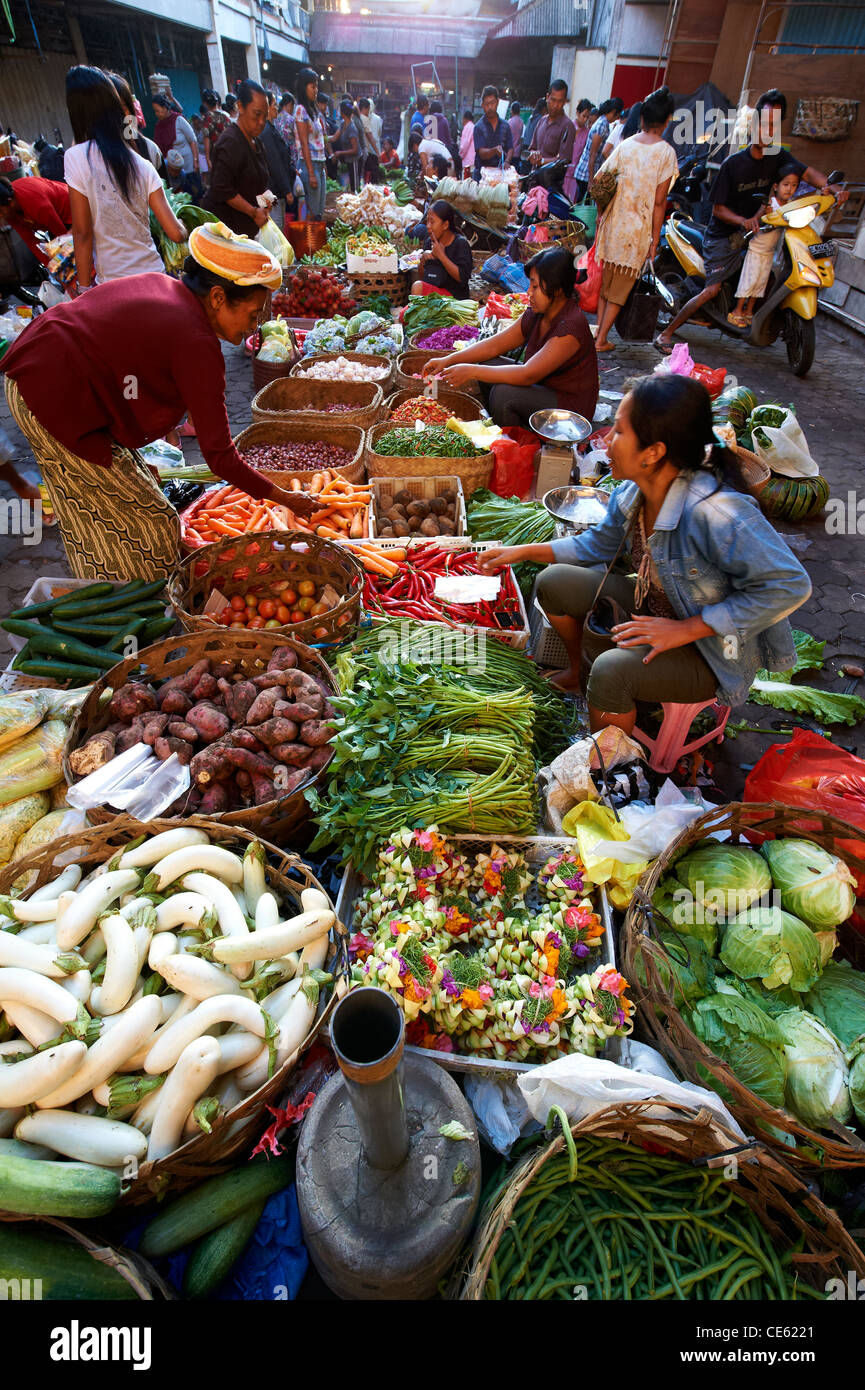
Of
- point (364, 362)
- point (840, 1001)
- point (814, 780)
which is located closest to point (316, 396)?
point (364, 362)

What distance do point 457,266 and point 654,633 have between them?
5991mm

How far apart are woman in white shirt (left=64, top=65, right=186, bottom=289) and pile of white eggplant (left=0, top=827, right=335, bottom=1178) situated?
3328 millimetres

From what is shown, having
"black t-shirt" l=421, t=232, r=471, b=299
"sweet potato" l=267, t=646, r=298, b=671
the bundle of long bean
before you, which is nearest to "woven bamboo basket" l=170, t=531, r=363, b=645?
"sweet potato" l=267, t=646, r=298, b=671

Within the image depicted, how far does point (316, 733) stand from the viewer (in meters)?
2.28

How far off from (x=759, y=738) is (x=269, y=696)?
7.41ft

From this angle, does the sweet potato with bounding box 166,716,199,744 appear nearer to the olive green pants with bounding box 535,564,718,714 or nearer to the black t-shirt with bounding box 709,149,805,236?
the olive green pants with bounding box 535,564,718,714

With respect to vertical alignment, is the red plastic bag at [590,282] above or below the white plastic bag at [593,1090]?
above

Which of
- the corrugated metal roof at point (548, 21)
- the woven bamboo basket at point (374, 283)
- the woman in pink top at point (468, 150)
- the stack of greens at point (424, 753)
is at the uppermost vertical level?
the corrugated metal roof at point (548, 21)

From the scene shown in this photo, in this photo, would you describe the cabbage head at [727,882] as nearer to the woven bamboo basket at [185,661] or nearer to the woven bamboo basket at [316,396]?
the woven bamboo basket at [185,661]

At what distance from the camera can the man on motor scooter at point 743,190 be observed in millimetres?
6766

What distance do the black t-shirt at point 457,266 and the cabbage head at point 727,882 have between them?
670 centimetres

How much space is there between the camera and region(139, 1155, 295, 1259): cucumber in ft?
4.99

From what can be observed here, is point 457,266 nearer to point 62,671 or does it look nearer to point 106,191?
point 106,191

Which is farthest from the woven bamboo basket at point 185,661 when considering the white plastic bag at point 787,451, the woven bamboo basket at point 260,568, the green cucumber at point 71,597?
the white plastic bag at point 787,451
